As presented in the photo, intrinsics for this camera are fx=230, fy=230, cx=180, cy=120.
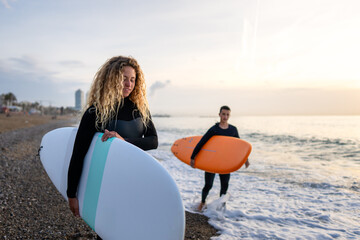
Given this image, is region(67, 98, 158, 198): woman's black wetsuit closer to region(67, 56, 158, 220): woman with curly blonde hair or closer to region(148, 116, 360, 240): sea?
region(67, 56, 158, 220): woman with curly blonde hair

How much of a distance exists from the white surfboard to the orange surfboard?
2717mm

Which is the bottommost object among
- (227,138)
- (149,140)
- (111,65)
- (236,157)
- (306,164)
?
(306,164)

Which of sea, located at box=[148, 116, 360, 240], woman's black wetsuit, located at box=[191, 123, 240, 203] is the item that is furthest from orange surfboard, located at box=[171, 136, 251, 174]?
sea, located at box=[148, 116, 360, 240]

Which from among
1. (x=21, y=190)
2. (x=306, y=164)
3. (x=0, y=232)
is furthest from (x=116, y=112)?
(x=306, y=164)

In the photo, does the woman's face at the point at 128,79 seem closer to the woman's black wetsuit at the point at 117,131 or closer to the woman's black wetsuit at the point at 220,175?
the woman's black wetsuit at the point at 117,131

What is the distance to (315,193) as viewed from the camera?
219 inches

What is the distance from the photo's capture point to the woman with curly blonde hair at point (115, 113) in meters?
1.54

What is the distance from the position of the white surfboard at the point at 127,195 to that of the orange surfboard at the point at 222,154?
272 centimetres

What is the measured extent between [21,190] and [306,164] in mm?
9687

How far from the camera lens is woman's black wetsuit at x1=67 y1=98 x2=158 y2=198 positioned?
1529mm

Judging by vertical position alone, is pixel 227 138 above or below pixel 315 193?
above

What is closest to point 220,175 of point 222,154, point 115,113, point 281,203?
point 222,154

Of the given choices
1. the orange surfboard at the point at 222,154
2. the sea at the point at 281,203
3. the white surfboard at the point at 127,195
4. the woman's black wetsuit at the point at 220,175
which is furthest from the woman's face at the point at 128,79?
the orange surfboard at the point at 222,154

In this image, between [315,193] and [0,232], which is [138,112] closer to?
[0,232]
